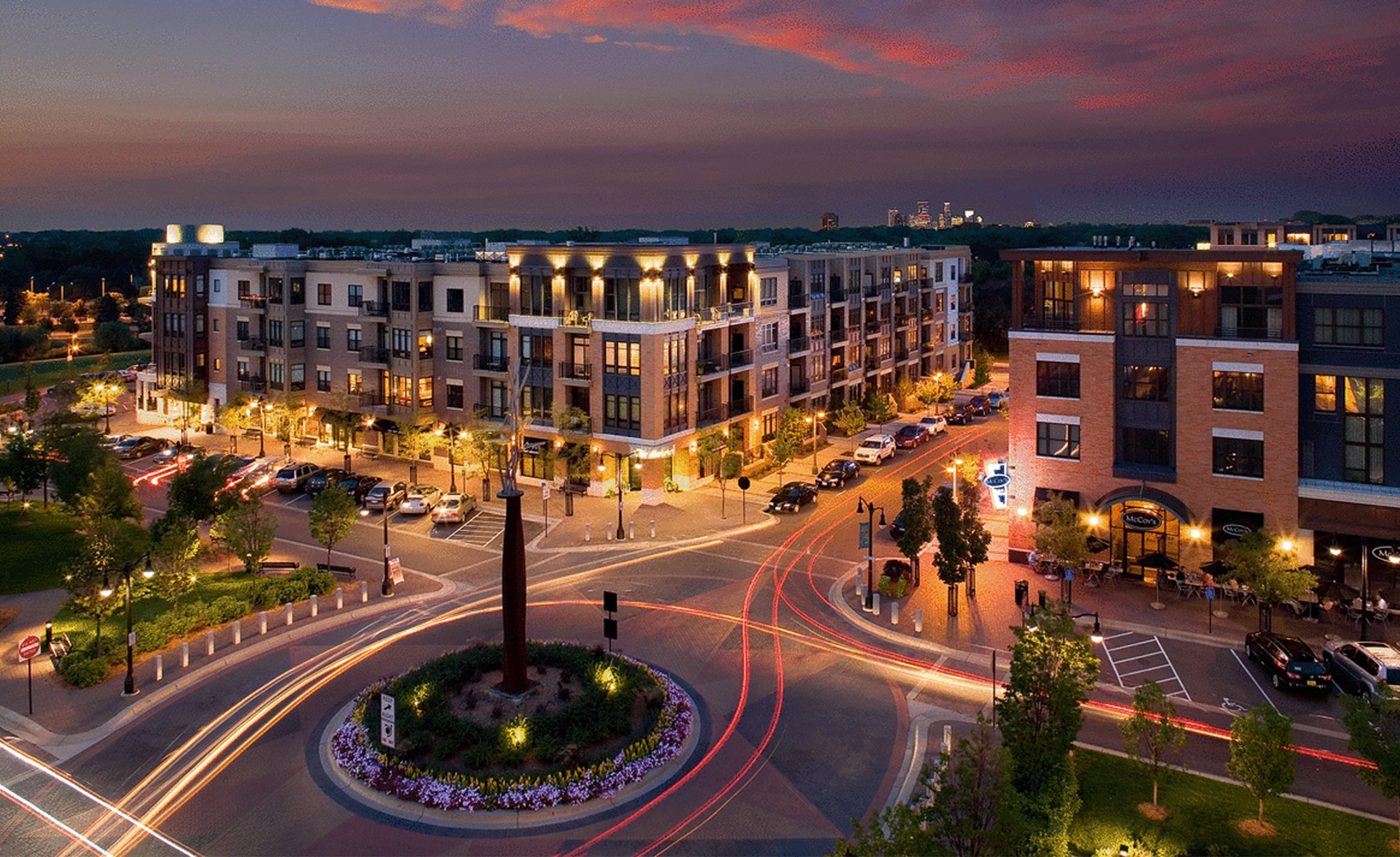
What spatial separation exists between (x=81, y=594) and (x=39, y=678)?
3085mm

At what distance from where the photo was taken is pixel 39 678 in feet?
105

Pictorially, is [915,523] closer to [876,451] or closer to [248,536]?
[876,451]

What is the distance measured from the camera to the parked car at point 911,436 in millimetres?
72562

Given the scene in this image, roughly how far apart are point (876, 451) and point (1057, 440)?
23.8 metres

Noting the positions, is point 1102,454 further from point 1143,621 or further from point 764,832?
point 764,832

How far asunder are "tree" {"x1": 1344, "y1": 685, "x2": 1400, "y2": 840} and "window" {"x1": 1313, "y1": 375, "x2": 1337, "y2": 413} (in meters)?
19.7

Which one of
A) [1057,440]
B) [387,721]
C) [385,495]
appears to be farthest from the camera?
[385,495]

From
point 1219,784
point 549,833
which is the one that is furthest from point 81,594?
point 1219,784

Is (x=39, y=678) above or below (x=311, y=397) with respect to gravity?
below

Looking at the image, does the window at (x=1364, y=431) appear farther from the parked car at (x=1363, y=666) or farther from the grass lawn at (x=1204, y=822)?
the grass lawn at (x=1204, y=822)

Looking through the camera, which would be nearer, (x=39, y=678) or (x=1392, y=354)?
(x=39, y=678)

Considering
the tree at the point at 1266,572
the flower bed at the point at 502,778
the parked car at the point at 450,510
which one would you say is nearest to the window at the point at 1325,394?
the tree at the point at 1266,572

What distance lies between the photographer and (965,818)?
56.3ft

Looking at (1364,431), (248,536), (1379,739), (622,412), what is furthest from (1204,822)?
(622,412)
